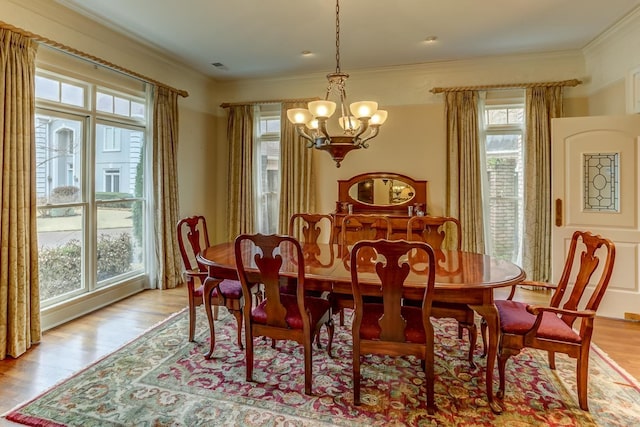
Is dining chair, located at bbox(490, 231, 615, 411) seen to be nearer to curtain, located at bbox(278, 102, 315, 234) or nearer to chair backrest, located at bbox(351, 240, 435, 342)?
chair backrest, located at bbox(351, 240, 435, 342)

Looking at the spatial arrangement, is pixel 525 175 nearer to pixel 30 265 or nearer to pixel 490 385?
pixel 490 385

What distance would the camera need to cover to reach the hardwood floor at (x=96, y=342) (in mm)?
2361

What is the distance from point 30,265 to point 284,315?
2.21 meters

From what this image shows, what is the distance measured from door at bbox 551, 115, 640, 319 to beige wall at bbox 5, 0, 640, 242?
0.52 m

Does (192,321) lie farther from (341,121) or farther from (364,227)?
(364,227)

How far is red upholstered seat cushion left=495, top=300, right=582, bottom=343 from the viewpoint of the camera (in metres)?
2.05

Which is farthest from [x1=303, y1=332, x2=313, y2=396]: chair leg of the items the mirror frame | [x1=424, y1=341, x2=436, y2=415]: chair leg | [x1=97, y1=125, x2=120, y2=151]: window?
[x1=97, y1=125, x2=120, y2=151]: window

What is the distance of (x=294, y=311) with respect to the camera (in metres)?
2.33

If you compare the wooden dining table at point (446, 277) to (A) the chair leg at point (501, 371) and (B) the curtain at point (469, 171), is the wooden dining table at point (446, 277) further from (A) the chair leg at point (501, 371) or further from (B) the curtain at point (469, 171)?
(B) the curtain at point (469, 171)

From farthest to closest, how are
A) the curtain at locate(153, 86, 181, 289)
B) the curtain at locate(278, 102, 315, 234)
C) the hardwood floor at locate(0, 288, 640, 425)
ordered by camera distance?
the curtain at locate(278, 102, 315, 234) < the curtain at locate(153, 86, 181, 289) < the hardwood floor at locate(0, 288, 640, 425)

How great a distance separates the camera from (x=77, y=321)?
340 centimetres

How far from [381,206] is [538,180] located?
1.94 meters

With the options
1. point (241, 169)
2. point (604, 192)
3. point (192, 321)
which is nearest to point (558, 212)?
point (604, 192)

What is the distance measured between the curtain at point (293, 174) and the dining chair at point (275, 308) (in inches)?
106
